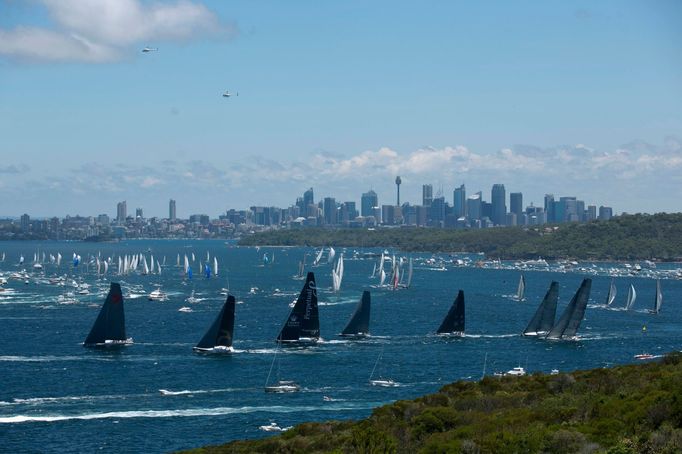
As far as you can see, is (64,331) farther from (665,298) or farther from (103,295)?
(665,298)

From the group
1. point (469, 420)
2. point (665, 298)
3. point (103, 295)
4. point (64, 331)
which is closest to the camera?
point (469, 420)

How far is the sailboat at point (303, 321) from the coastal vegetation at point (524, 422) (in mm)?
30536

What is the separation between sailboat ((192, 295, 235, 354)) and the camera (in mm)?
81812

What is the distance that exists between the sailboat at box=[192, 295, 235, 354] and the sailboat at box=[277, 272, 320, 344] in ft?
19.7

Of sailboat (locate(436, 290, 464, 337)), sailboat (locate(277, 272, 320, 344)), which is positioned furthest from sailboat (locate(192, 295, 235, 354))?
sailboat (locate(436, 290, 464, 337))

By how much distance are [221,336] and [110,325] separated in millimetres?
9382

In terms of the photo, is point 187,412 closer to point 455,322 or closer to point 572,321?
point 455,322

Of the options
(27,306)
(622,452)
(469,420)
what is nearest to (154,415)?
(469,420)

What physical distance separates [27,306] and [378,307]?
135ft

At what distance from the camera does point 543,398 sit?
50.5 meters

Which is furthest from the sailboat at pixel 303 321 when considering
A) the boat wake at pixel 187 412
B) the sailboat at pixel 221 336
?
the boat wake at pixel 187 412

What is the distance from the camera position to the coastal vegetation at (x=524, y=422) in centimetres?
3469

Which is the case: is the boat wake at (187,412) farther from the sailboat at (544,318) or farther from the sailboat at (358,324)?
the sailboat at (544,318)

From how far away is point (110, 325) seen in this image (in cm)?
8462
